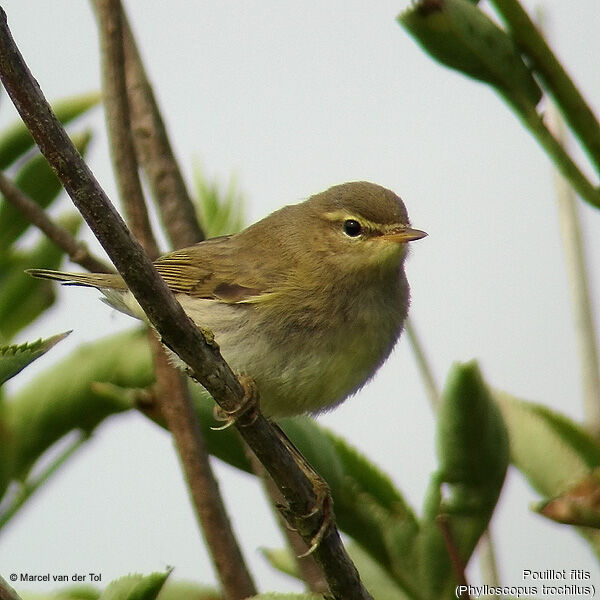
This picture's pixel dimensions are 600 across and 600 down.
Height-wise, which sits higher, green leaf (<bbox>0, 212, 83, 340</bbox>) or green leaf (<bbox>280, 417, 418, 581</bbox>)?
green leaf (<bbox>0, 212, 83, 340</bbox>)

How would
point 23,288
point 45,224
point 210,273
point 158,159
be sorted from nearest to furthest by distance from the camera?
point 45,224, point 23,288, point 158,159, point 210,273

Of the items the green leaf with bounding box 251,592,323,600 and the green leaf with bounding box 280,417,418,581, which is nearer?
the green leaf with bounding box 251,592,323,600

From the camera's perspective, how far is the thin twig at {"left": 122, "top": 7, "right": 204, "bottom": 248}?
2.98m

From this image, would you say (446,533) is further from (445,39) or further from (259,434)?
(445,39)

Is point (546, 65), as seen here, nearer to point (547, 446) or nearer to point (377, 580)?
point (547, 446)

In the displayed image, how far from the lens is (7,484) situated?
7.89 feet

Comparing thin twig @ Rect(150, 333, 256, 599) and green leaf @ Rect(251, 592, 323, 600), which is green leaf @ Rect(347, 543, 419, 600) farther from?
green leaf @ Rect(251, 592, 323, 600)

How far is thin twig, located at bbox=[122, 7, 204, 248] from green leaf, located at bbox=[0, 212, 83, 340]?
342 mm

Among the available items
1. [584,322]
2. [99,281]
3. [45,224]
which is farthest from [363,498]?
[99,281]

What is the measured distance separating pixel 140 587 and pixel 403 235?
1693mm

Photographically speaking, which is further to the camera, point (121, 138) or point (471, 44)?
point (121, 138)

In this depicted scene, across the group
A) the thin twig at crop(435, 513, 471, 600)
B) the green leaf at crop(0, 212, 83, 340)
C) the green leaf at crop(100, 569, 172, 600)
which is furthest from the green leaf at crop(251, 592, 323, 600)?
the green leaf at crop(0, 212, 83, 340)

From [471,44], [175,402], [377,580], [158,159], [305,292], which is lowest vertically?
[377,580]

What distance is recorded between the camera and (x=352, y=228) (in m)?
3.35
